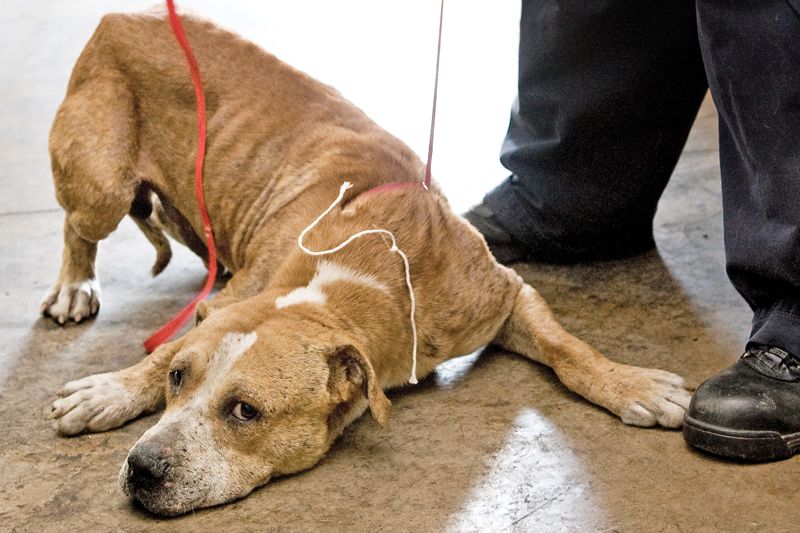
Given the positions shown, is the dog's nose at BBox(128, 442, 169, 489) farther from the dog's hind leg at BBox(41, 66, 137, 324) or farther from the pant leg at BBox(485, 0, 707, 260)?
the pant leg at BBox(485, 0, 707, 260)

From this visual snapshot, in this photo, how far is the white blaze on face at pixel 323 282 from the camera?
9.64 feet

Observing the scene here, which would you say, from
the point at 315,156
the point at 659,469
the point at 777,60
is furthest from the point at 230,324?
the point at 777,60

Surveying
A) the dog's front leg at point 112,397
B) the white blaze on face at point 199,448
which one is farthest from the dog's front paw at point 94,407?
the white blaze on face at point 199,448

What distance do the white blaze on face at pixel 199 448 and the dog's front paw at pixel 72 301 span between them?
4.40ft

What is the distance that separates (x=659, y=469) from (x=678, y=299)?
114 centimetres

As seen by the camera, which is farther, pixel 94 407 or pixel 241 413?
pixel 94 407

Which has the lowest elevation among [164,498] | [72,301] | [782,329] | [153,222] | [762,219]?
[72,301]

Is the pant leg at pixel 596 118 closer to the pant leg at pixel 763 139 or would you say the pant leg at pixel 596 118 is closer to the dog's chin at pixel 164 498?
the pant leg at pixel 763 139

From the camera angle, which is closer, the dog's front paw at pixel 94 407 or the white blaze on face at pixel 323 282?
the white blaze on face at pixel 323 282

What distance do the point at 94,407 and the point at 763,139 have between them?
6.82 feet

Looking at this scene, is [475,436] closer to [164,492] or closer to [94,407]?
[164,492]

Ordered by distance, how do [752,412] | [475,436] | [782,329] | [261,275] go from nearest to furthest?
1. [752,412]
2. [782,329]
3. [475,436]
4. [261,275]

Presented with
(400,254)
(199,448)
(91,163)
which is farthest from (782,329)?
(91,163)

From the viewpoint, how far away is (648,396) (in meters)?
2.97
